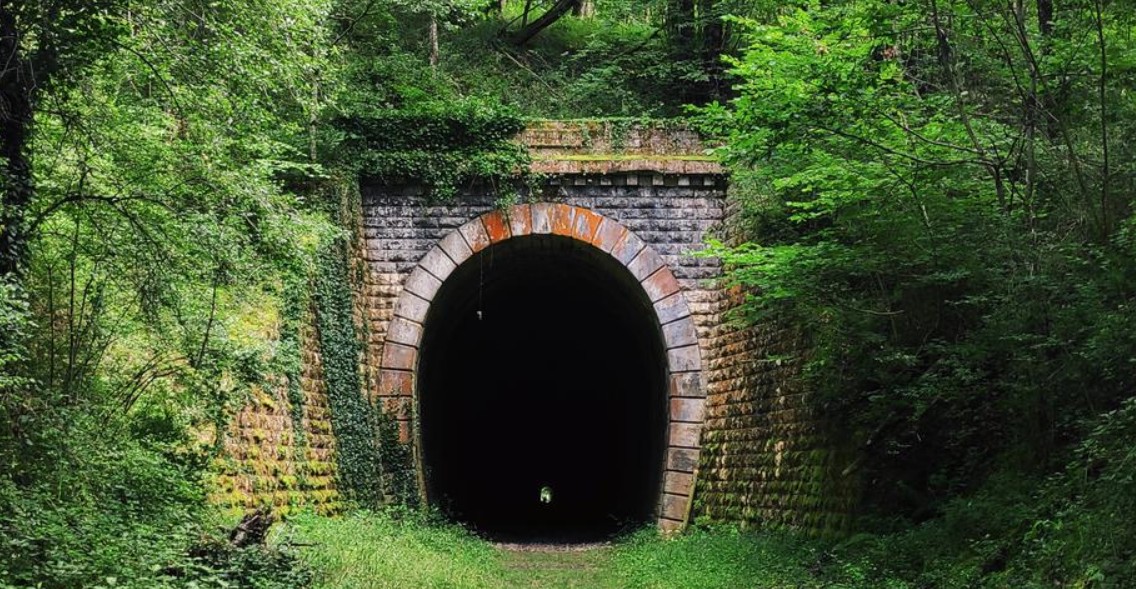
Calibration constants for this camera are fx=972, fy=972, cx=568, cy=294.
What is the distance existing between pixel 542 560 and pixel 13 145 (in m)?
7.78

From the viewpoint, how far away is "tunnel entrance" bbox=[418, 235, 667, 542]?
15.1 metres

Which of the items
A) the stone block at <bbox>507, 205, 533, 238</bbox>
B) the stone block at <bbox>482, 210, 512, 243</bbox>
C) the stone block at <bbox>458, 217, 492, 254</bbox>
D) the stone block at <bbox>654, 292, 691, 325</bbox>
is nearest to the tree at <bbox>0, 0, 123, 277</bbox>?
the stone block at <bbox>458, 217, 492, 254</bbox>

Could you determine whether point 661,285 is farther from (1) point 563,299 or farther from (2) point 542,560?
(1) point 563,299

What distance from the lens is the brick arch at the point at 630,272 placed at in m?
13.3

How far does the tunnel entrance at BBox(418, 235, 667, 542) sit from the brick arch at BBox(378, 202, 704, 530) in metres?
0.32

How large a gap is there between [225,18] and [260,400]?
4.25m

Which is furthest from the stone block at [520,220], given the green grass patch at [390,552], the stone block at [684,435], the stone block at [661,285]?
the green grass patch at [390,552]

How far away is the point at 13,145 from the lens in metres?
6.45

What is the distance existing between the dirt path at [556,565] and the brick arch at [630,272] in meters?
1.33

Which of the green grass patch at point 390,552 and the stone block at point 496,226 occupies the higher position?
the stone block at point 496,226

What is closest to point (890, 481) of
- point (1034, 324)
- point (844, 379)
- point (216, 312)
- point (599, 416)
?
point (844, 379)

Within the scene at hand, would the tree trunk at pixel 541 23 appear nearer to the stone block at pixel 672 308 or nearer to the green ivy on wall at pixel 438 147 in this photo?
the green ivy on wall at pixel 438 147

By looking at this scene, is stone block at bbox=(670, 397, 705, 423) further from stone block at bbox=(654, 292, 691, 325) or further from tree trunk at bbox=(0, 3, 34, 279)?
tree trunk at bbox=(0, 3, 34, 279)

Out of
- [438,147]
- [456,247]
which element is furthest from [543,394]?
[438,147]
